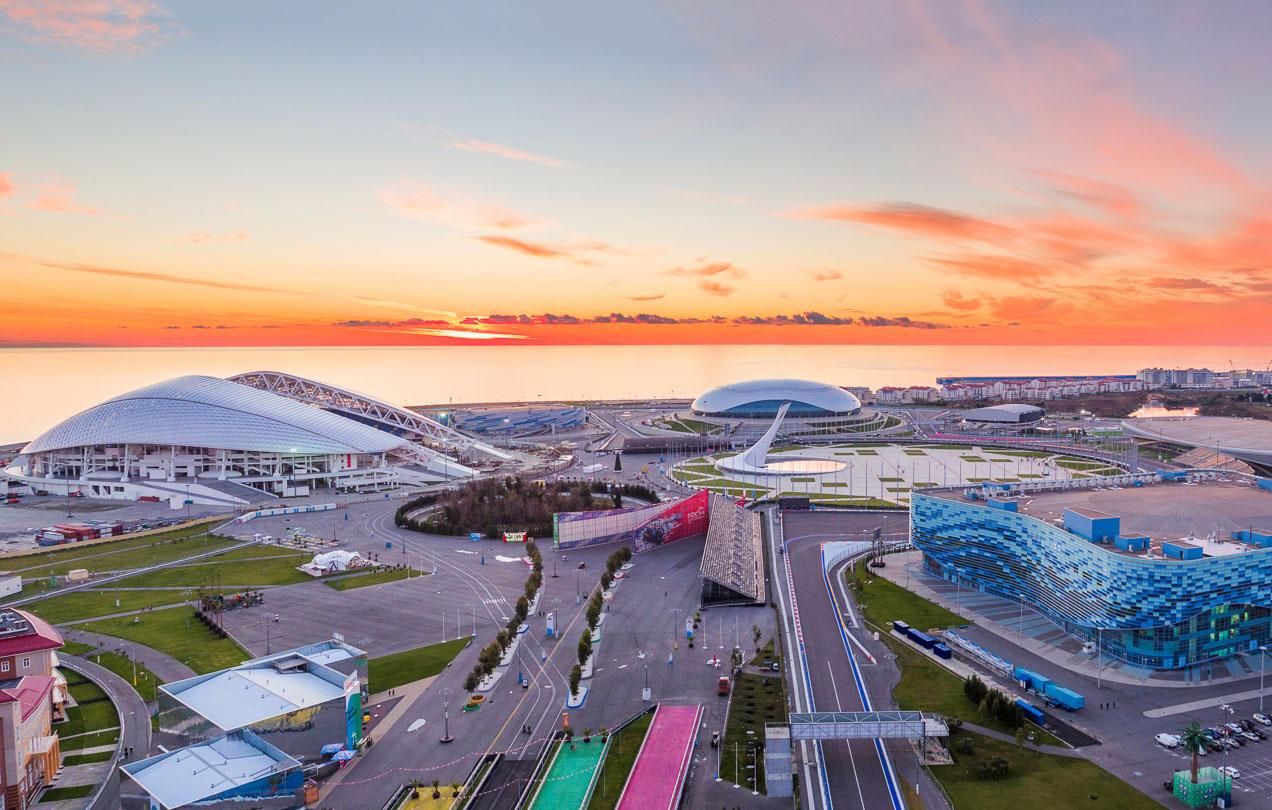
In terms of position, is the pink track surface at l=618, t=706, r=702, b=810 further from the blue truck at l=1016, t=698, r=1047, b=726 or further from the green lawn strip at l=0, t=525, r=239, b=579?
the green lawn strip at l=0, t=525, r=239, b=579

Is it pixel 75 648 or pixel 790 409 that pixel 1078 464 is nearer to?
pixel 790 409

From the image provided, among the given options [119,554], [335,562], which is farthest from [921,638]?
[119,554]

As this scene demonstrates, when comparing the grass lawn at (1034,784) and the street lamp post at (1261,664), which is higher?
the street lamp post at (1261,664)

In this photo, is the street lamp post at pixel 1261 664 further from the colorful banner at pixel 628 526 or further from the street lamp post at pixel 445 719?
the colorful banner at pixel 628 526

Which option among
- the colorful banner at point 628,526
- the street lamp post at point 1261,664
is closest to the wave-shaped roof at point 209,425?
the colorful banner at point 628,526

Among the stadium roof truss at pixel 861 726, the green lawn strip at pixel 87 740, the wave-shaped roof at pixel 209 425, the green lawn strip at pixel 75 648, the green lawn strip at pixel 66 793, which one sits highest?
the wave-shaped roof at pixel 209 425

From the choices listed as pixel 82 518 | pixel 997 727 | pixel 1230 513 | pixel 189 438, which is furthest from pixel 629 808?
pixel 189 438

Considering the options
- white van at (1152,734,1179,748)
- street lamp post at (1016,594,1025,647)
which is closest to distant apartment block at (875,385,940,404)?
street lamp post at (1016,594,1025,647)
